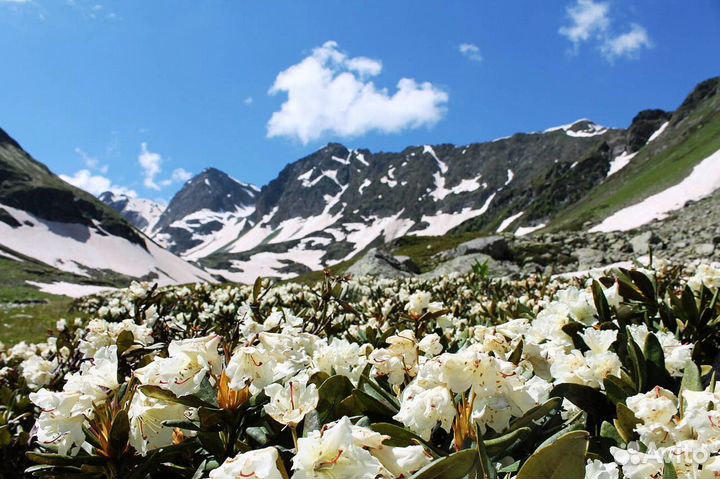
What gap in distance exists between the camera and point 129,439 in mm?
1666

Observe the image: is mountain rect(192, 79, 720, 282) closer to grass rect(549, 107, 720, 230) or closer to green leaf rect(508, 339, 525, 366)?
grass rect(549, 107, 720, 230)

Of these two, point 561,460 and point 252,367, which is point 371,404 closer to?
point 252,367

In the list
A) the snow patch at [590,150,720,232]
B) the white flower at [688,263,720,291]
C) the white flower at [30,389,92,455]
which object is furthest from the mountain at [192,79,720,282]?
the white flower at [30,389,92,455]

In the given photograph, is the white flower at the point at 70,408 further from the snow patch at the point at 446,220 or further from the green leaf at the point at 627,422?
the snow patch at the point at 446,220

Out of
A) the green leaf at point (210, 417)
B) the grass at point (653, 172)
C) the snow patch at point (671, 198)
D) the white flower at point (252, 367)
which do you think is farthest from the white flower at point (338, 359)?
the grass at point (653, 172)

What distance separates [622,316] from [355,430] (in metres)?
2.16

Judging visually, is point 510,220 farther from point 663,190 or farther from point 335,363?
point 335,363

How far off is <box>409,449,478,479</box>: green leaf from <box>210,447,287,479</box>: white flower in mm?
348

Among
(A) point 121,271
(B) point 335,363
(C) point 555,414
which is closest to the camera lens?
(C) point 555,414

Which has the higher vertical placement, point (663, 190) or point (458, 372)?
point (663, 190)

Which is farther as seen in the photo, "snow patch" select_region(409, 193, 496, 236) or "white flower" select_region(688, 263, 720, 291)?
"snow patch" select_region(409, 193, 496, 236)

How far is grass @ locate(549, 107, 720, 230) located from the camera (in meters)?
61.3

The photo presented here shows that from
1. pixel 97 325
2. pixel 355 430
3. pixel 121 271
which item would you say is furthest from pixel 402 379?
pixel 121 271

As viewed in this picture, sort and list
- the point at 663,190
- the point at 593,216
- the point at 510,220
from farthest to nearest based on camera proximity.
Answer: the point at 510,220, the point at 593,216, the point at 663,190
